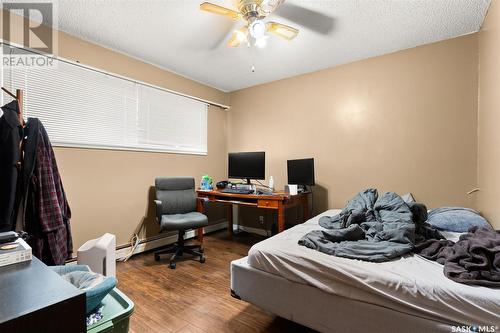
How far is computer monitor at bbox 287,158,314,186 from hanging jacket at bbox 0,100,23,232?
2794 mm

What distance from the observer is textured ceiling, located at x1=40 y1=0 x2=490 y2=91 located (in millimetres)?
1970

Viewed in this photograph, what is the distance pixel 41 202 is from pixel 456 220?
3.34 metres

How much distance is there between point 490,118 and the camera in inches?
75.0

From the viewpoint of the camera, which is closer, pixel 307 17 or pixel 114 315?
pixel 114 315

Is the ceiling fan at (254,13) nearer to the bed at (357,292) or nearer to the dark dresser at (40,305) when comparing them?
the bed at (357,292)

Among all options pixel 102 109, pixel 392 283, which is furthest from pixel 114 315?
pixel 102 109

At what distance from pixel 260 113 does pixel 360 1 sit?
2113 mm

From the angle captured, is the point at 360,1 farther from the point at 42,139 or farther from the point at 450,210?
the point at 42,139

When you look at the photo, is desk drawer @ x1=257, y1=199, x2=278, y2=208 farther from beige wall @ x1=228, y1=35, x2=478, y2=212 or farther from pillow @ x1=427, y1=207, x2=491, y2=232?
pillow @ x1=427, y1=207, x2=491, y2=232

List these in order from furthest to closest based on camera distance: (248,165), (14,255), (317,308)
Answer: (248,165)
(317,308)
(14,255)

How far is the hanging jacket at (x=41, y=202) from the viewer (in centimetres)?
176

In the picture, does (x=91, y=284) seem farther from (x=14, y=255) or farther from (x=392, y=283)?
(x=392, y=283)

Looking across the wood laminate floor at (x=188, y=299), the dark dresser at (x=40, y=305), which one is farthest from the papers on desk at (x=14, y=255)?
the wood laminate floor at (x=188, y=299)

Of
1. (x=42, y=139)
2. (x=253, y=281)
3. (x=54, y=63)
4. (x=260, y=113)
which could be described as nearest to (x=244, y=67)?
(x=260, y=113)
